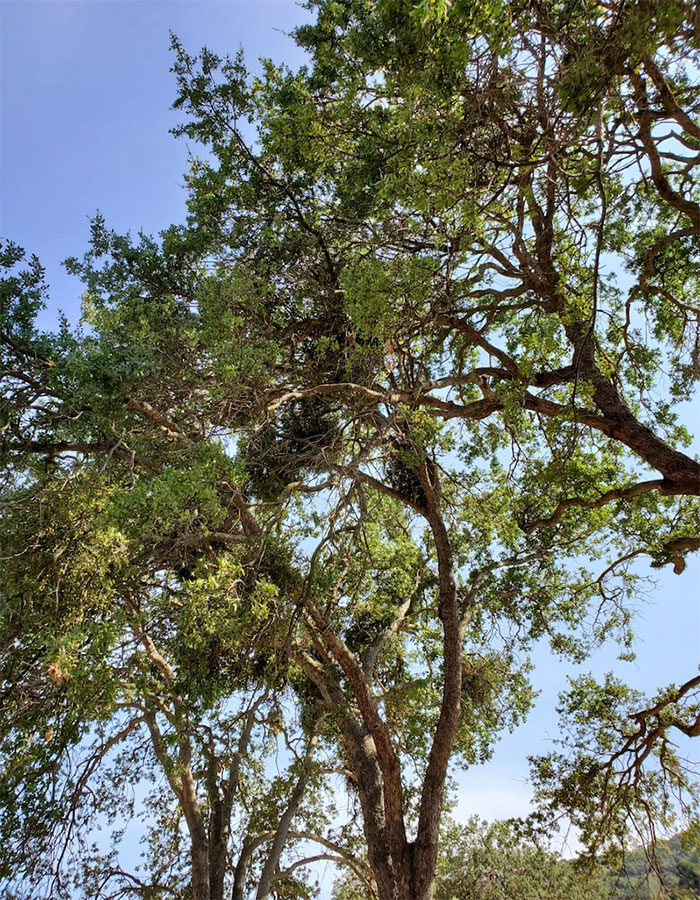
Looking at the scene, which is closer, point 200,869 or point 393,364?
point 393,364

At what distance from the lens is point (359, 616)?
10.2 m

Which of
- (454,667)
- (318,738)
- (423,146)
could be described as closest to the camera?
(423,146)

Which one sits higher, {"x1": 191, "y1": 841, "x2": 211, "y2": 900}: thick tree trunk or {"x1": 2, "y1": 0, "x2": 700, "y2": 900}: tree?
{"x1": 2, "y1": 0, "x2": 700, "y2": 900}: tree

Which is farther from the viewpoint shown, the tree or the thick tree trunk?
the thick tree trunk

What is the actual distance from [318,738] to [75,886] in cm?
429

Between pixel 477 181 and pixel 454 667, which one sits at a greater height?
pixel 477 181

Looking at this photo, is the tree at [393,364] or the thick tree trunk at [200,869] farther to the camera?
the thick tree trunk at [200,869]

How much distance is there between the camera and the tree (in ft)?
15.3

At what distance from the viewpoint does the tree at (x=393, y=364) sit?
4.65 m

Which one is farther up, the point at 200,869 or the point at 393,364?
the point at 393,364

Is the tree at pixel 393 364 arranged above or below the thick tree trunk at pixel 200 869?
above

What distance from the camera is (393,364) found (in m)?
6.82

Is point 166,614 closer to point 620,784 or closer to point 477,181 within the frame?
point 477,181

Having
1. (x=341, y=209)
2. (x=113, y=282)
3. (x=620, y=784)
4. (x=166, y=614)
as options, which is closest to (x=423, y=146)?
(x=341, y=209)
